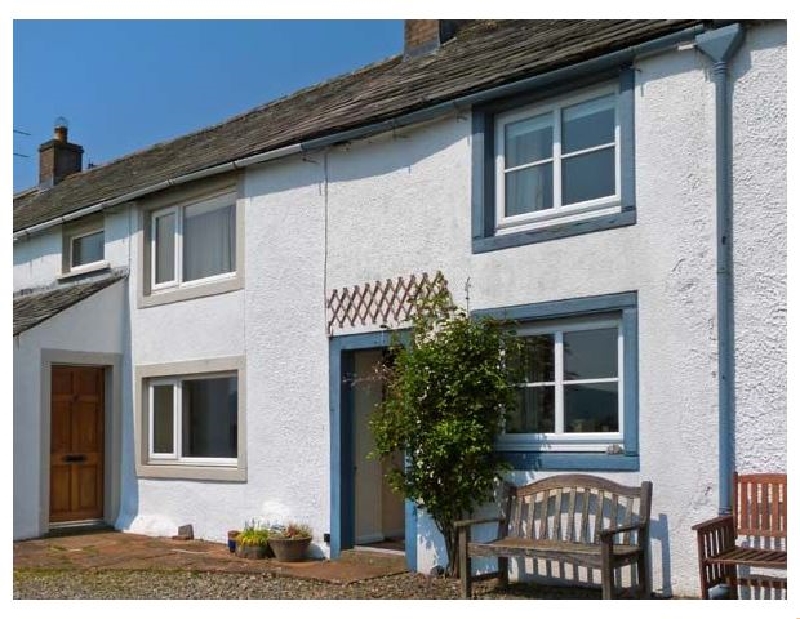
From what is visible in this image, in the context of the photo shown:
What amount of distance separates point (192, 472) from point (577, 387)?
20.2ft

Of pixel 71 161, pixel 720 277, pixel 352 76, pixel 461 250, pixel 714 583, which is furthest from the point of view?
pixel 71 161

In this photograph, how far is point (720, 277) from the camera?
812 cm

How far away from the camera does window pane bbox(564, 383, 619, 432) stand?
9031 millimetres

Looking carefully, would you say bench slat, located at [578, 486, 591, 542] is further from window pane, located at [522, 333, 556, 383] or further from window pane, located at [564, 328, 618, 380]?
window pane, located at [522, 333, 556, 383]

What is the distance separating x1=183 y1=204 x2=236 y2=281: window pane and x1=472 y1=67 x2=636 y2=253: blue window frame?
4529 millimetres

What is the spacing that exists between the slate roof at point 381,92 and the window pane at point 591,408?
3.00 m

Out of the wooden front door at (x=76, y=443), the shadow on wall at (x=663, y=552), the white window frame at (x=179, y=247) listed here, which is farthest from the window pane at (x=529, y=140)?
the wooden front door at (x=76, y=443)

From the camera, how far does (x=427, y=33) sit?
1344 centimetres

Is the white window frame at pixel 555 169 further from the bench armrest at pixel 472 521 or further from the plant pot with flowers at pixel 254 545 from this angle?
the plant pot with flowers at pixel 254 545

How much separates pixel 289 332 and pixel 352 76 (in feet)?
15.8
